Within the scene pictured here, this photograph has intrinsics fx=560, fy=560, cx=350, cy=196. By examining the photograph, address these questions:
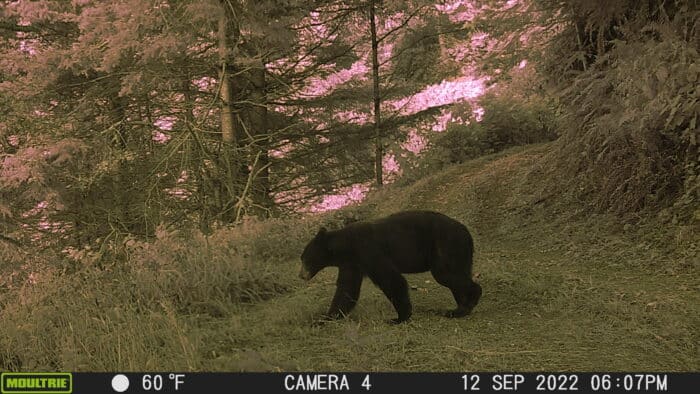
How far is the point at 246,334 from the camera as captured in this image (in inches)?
192

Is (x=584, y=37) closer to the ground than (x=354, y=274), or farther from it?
farther from it

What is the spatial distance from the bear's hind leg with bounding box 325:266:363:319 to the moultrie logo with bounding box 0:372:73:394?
2337mm

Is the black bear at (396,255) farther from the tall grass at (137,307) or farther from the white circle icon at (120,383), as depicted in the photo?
the white circle icon at (120,383)

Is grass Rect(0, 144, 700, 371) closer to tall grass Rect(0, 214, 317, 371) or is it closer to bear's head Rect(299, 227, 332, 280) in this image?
tall grass Rect(0, 214, 317, 371)

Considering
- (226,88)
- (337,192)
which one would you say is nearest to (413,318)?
(226,88)

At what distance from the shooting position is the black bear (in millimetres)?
5488

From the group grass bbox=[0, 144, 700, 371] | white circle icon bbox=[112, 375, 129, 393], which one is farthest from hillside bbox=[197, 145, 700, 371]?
white circle icon bbox=[112, 375, 129, 393]

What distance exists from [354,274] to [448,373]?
1.79 meters

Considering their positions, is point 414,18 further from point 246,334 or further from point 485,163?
point 246,334

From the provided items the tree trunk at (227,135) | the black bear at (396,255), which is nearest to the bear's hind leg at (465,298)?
the black bear at (396,255)

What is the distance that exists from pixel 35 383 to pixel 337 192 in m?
13.4

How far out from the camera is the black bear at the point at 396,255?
549 cm

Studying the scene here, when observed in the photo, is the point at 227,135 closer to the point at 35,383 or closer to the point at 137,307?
the point at 137,307

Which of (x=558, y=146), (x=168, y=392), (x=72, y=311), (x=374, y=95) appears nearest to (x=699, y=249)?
(x=558, y=146)
